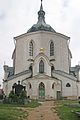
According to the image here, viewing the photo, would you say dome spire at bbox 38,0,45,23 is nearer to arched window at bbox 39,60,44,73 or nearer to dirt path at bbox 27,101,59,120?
arched window at bbox 39,60,44,73

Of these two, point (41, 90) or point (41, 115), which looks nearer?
point (41, 115)

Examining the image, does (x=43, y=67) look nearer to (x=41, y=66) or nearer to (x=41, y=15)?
(x=41, y=66)

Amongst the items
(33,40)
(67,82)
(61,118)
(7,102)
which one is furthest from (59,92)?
(61,118)

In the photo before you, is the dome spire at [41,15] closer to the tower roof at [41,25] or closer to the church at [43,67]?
the tower roof at [41,25]

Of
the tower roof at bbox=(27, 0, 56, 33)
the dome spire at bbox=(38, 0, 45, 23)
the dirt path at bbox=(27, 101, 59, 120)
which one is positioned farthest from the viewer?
the dome spire at bbox=(38, 0, 45, 23)

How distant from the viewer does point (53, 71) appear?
2179 inches

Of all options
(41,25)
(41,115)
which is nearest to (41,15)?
(41,25)

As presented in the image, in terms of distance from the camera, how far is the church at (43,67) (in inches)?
2000

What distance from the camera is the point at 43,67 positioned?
53.1 metres

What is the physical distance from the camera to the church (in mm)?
50812

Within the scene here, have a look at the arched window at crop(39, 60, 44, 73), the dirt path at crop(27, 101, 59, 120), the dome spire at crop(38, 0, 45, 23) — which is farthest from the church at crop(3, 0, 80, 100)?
the dirt path at crop(27, 101, 59, 120)

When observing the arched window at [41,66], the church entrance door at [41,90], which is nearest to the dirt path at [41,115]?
the church entrance door at [41,90]

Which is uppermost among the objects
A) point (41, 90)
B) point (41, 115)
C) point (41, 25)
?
point (41, 25)

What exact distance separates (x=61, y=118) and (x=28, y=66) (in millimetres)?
39393
